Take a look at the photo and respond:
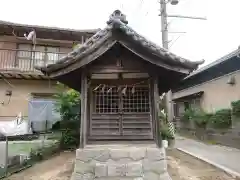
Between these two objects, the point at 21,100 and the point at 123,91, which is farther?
the point at 21,100

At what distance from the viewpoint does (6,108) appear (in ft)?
40.8

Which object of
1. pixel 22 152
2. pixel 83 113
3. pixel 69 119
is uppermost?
pixel 83 113

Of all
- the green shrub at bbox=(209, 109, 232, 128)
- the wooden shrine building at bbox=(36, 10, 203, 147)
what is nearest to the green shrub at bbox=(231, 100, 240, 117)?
the green shrub at bbox=(209, 109, 232, 128)

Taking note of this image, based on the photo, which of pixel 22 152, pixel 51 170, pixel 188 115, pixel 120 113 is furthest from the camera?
pixel 188 115

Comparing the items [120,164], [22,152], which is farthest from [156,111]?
[22,152]

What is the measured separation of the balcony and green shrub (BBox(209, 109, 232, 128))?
988cm

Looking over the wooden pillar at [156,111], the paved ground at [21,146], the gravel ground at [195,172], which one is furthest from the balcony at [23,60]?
the gravel ground at [195,172]

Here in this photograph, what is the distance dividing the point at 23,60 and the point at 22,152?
750cm

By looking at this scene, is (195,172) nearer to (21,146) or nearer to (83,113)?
(83,113)

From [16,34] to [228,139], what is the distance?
45.7ft

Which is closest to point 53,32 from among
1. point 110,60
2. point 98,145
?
point 110,60

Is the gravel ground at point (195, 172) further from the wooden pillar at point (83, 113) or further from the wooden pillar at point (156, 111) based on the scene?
the wooden pillar at point (83, 113)

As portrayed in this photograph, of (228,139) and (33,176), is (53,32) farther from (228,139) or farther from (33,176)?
(228,139)

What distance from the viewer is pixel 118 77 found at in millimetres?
5574
